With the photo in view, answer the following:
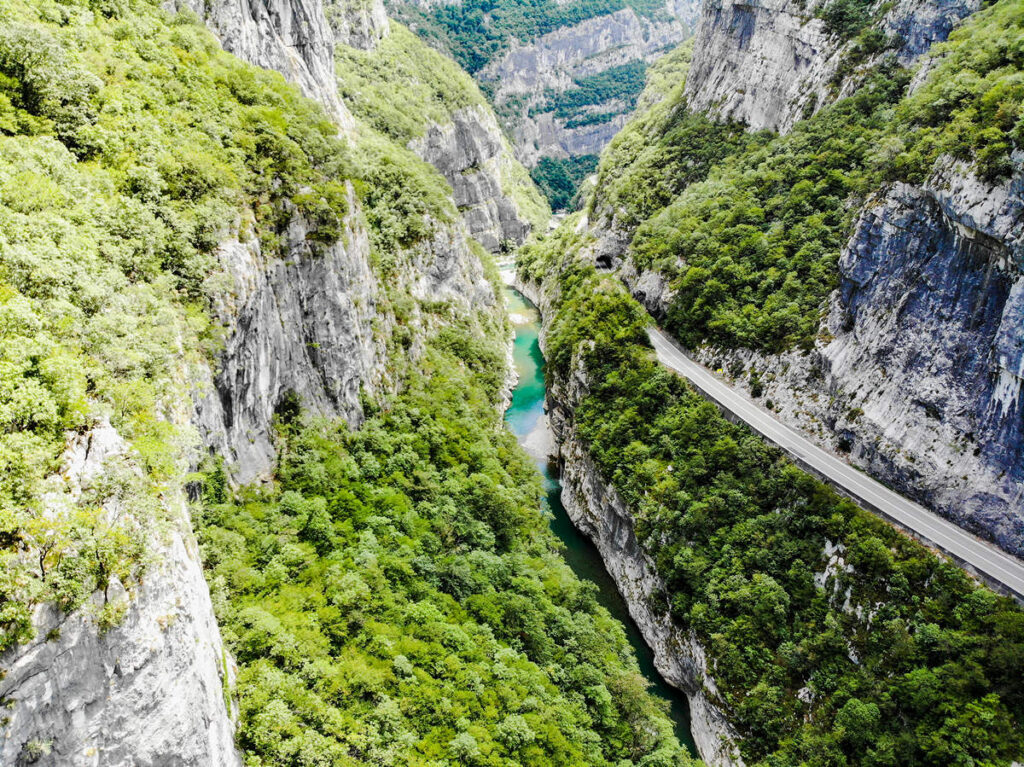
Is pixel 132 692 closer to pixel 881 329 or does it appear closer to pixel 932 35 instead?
pixel 881 329

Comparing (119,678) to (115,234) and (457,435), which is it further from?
(457,435)

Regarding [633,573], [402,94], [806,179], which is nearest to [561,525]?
[633,573]

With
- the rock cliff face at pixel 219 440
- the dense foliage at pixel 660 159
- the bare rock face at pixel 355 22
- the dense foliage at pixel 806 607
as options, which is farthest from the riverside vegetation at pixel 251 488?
the bare rock face at pixel 355 22

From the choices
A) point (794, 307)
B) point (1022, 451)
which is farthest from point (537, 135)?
point (1022, 451)

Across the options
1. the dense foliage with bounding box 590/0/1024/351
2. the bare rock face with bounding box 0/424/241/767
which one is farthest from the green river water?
the bare rock face with bounding box 0/424/241/767

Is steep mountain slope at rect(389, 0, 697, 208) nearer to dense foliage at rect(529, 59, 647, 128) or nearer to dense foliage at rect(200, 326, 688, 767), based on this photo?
dense foliage at rect(529, 59, 647, 128)

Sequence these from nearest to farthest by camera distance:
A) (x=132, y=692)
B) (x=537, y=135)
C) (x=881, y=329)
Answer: (x=132, y=692)
(x=881, y=329)
(x=537, y=135)
